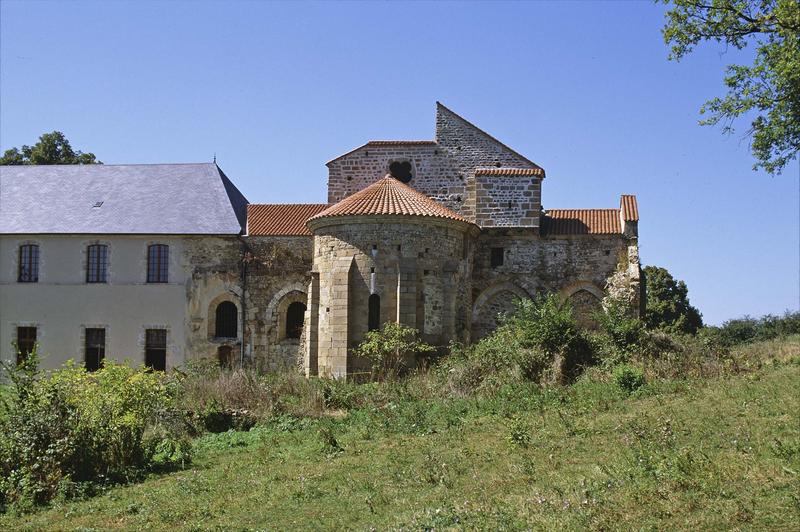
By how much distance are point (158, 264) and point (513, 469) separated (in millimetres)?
18994

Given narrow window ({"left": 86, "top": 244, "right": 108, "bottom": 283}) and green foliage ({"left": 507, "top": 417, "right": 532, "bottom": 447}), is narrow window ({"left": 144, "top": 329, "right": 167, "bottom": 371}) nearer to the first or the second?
narrow window ({"left": 86, "top": 244, "right": 108, "bottom": 283})

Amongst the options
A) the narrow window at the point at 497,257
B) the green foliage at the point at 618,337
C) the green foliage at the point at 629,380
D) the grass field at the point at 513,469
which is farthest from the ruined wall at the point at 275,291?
the green foliage at the point at 629,380

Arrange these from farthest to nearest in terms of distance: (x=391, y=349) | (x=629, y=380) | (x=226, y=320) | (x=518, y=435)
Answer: (x=226, y=320)
(x=391, y=349)
(x=629, y=380)
(x=518, y=435)

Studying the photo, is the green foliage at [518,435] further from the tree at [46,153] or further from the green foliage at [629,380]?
the tree at [46,153]

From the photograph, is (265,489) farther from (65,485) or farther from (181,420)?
(181,420)

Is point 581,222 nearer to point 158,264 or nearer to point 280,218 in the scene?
point 280,218

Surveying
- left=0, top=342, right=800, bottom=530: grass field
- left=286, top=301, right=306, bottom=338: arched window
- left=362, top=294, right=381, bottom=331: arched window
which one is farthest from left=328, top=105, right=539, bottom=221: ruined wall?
left=0, top=342, right=800, bottom=530: grass field

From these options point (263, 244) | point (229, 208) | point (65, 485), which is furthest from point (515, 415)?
point (229, 208)

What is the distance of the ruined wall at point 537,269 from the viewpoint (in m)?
25.7

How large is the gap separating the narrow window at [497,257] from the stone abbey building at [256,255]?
3 centimetres

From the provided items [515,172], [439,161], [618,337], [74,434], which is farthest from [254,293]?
[74,434]

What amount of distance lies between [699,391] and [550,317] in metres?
5.19

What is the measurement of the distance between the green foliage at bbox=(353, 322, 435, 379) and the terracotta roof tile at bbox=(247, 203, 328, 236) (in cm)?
612

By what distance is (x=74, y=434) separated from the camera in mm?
13773
